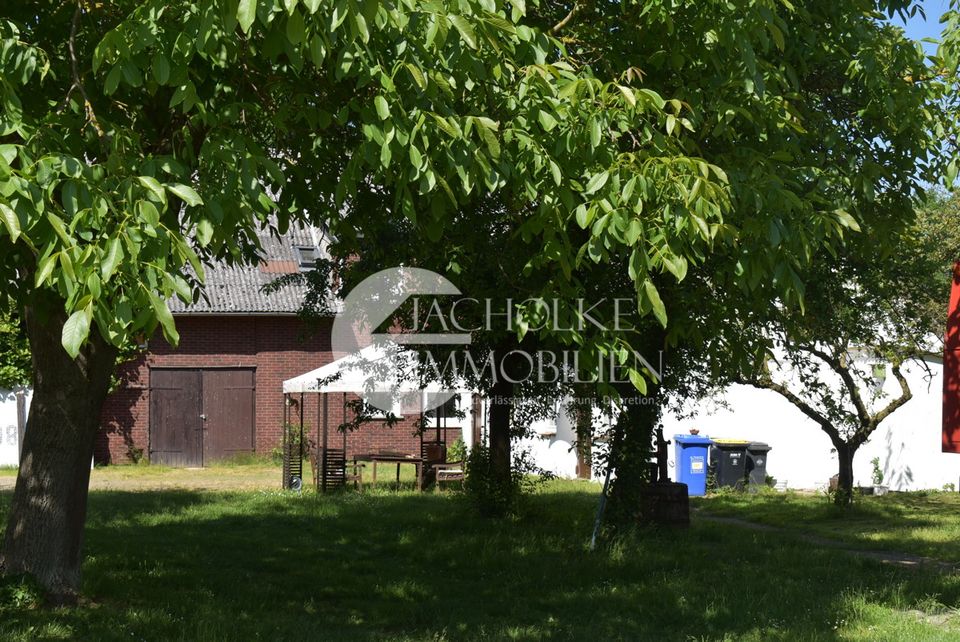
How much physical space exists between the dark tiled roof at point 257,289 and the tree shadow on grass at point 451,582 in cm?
1052

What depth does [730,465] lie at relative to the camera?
830 inches

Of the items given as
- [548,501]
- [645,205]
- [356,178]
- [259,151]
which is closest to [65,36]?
[259,151]

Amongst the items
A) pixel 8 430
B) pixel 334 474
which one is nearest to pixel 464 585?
pixel 334 474

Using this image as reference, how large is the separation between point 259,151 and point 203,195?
59 cm

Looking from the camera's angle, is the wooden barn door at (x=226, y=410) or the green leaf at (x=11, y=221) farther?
the wooden barn door at (x=226, y=410)

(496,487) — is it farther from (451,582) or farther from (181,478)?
(181,478)

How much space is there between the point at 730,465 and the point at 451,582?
11.8m

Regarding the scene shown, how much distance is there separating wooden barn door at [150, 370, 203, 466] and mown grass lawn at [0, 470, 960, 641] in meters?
10.5

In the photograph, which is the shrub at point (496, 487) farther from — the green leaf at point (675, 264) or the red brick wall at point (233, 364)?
the red brick wall at point (233, 364)

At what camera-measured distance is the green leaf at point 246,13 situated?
4.36m

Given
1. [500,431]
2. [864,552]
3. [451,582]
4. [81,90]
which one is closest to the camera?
[81,90]

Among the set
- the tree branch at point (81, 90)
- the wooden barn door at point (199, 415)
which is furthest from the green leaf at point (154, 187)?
the wooden barn door at point (199, 415)

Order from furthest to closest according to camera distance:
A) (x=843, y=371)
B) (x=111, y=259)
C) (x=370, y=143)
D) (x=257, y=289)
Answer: (x=257, y=289), (x=843, y=371), (x=370, y=143), (x=111, y=259)

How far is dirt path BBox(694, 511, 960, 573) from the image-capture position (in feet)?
38.4
